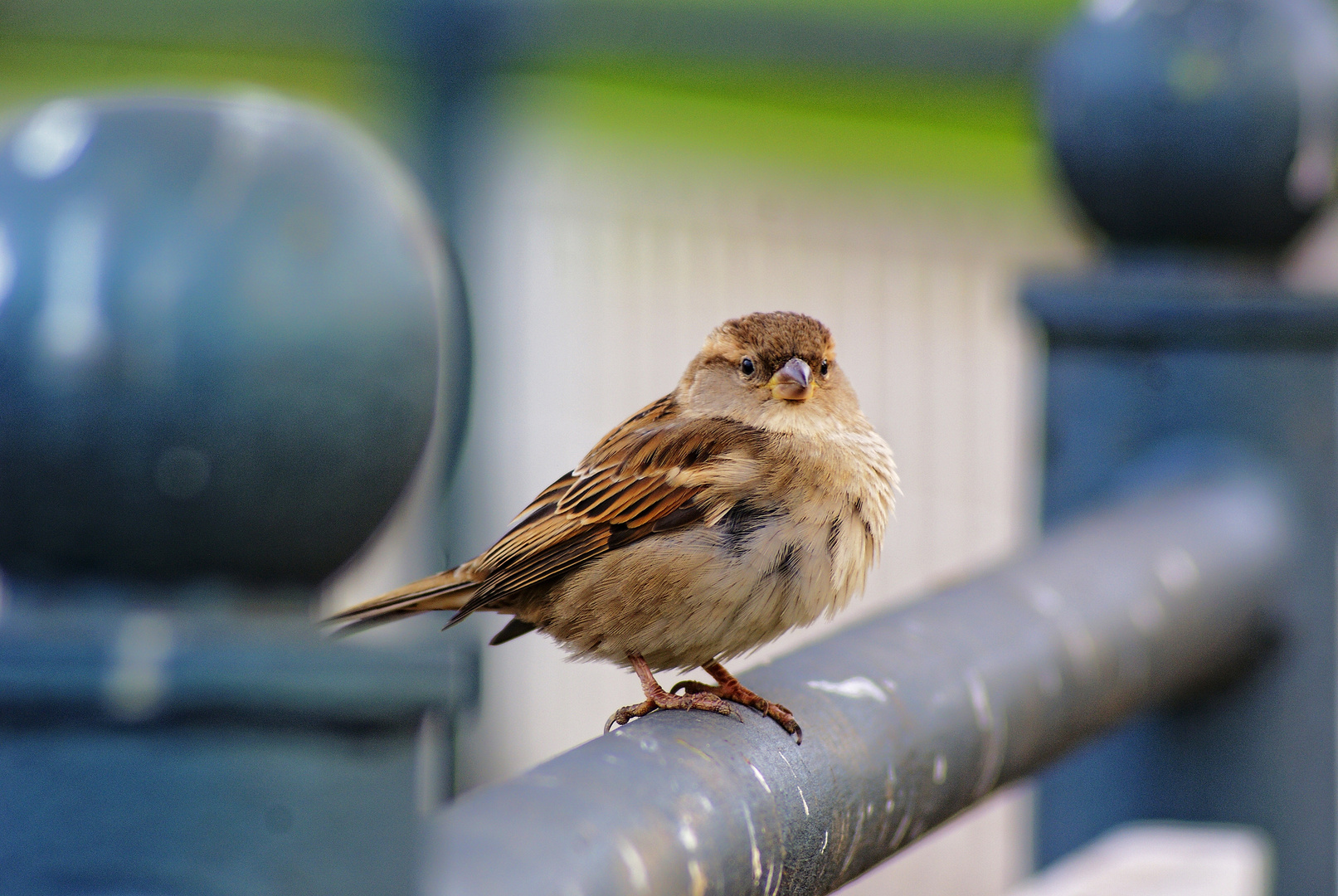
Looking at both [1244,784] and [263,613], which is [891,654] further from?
[1244,784]

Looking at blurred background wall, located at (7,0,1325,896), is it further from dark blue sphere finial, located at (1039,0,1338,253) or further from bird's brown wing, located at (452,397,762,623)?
bird's brown wing, located at (452,397,762,623)

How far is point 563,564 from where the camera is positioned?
5.86 ft

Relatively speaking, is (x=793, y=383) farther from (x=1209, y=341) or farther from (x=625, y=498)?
(x=1209, y=341)

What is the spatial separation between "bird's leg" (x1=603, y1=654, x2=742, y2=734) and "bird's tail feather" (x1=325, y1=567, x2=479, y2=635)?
0.67ft

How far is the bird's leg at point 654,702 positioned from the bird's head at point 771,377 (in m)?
0.33

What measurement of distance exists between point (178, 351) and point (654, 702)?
1.06m

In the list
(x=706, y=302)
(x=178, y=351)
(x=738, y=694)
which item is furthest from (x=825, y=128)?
(x=178, y=351)

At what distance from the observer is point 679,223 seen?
3754mm

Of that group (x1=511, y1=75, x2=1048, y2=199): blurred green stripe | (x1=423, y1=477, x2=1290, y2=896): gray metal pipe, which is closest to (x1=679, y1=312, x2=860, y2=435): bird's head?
(x1=423, y1=477, x2=1290, y2=896): gray metal pipe

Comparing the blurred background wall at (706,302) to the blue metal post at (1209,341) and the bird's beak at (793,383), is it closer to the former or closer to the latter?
the blue metal post at (1209,341)

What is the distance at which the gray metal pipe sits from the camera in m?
0.89

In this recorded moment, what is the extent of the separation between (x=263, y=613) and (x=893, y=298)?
3000 millimetres

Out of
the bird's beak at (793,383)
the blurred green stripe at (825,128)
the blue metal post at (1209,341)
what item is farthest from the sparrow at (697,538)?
the blurred green stripe at (825,128)

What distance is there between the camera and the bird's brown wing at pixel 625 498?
1757 millimetres
